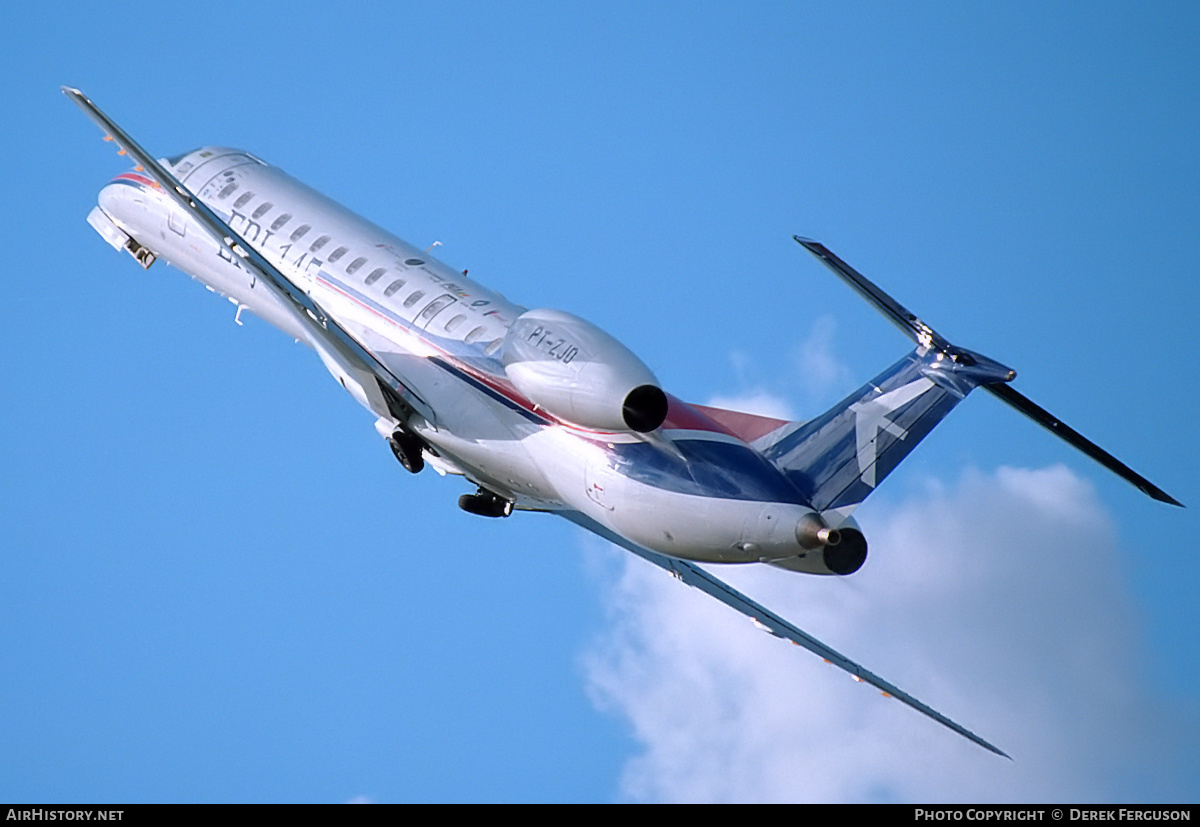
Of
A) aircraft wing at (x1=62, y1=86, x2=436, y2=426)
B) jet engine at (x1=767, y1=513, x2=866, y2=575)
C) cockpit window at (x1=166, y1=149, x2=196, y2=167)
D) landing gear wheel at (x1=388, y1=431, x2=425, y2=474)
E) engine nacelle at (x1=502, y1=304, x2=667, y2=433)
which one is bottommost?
jet engine at (x1=767, y1=513, x2=866, y2=575)

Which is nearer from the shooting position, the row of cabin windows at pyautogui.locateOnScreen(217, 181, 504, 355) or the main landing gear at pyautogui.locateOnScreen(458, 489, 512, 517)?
the row of cabin windows at pyautogui.locateOnScreen(217, 181, 504, 355)

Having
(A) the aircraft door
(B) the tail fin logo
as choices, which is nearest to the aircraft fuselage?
(A) the aircraft door

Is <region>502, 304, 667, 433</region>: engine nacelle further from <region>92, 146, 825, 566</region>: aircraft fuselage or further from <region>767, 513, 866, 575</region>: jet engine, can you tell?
<region>767, 513, 866, 575</region>: jet engine

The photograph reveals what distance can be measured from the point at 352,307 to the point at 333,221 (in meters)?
2.45

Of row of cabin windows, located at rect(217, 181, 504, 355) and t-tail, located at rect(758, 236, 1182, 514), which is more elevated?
row of cabin windows, located at rect(217, 181, 504, 355)

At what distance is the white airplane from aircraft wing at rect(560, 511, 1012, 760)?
0.03 meters

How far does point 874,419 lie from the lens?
2330 cm

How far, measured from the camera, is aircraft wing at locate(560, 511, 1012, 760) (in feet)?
89.5

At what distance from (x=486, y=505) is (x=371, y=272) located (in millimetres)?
3754
